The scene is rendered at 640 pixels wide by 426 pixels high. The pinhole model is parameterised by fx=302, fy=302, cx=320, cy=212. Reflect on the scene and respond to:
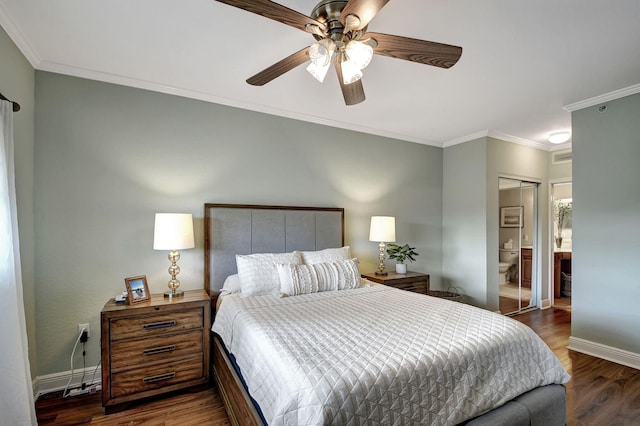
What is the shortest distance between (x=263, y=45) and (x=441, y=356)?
2180 millimetres

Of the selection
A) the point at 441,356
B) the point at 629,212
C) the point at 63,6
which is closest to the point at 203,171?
the point at 63,6

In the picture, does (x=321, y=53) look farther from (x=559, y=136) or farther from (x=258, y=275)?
(x=559, y=136)

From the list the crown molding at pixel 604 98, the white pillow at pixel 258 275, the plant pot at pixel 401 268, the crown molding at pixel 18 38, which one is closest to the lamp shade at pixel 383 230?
the plant pot at pixel 401 268

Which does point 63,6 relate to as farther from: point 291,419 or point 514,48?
point 514,48

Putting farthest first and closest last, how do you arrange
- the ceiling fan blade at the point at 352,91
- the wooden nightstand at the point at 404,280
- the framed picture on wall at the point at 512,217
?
the framed picture on wall at the point at 512,217
the wooden nightstand at the point at 404,280
the ceiling fan blade at the point at 352,91

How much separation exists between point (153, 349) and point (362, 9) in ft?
8.25

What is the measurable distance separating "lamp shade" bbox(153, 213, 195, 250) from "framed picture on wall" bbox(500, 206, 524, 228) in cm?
405

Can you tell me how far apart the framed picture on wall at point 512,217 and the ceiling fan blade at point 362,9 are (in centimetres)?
377

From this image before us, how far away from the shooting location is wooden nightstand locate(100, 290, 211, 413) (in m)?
2.09

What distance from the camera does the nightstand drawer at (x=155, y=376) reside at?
6.91 ft

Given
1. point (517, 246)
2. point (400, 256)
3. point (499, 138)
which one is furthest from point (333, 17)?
point (517, 246)

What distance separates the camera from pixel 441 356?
1414 mm

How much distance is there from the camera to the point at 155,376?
221cm

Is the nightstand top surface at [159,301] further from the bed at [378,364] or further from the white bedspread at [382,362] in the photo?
the white bedspread at [382,362]
